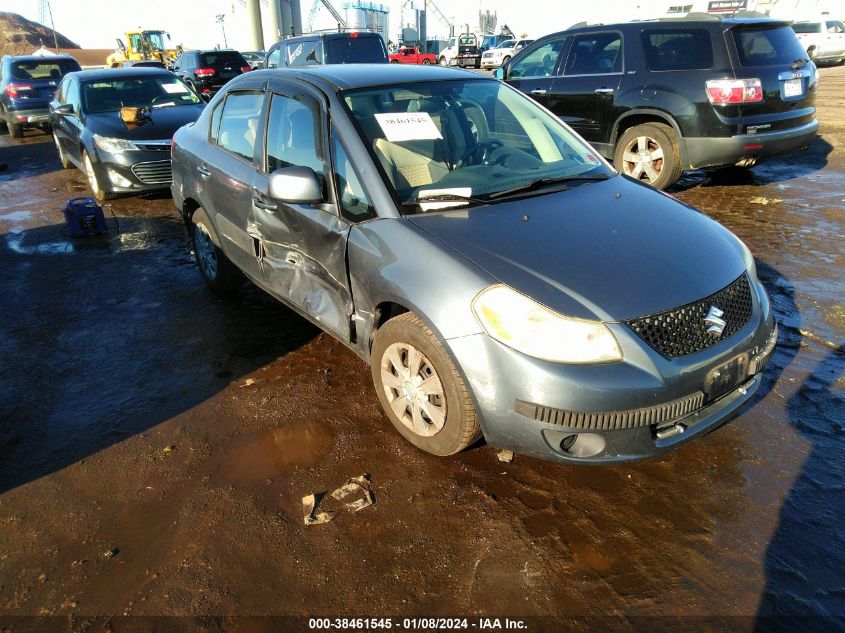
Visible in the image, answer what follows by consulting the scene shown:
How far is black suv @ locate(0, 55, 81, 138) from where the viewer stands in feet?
44.9

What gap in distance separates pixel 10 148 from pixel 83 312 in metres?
11.4

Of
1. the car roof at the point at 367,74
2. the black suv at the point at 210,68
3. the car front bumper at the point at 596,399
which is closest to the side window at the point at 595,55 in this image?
Result: the car roof at the point at 367,74

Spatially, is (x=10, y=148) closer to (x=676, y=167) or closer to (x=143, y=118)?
(x=143, y=118)

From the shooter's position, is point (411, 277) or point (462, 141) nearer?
point (411, 277)

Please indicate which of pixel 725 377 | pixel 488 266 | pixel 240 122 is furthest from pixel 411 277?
pixel 240 122

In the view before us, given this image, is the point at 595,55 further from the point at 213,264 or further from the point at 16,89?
the point at 16,89

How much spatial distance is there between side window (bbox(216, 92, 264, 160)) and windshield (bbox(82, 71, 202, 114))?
5125 mm

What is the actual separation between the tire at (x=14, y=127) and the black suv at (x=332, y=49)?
624 cm

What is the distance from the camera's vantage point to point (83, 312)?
4.79 m

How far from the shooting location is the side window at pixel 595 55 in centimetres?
729

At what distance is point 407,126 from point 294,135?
0.72m

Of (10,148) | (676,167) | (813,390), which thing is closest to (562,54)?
(676,167)

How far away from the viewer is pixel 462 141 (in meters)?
3.44

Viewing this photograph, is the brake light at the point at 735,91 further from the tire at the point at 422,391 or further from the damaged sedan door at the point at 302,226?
the tire at the point at 422,391
